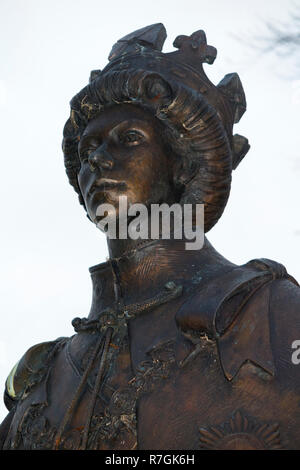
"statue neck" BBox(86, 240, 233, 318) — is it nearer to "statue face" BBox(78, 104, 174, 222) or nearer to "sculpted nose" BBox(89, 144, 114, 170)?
"statue face" BBox(78, 104, 174, 222)

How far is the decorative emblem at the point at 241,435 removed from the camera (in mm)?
4660

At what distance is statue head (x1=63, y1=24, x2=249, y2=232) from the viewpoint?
18.6 feet

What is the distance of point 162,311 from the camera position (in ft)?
17.7

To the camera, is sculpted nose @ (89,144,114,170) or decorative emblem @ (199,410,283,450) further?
sculpted nose @ (89,144,114,170)

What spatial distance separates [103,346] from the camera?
17.8 ft

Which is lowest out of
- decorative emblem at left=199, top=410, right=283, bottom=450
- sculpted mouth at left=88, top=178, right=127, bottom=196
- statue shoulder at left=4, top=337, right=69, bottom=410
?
decorative emblem at left=199, top=410, right=283, bottom=450

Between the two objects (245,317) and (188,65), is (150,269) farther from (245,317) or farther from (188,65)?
(188,65)

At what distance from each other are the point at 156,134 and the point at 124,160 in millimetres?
290

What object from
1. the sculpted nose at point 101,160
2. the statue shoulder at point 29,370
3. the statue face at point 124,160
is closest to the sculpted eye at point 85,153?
the statue face at point 124,160

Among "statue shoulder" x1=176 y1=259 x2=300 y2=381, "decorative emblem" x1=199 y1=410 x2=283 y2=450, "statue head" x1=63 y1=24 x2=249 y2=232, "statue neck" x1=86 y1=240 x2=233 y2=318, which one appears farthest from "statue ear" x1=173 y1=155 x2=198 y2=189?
"decorative emblem" x1=199 y1=410 x2=283 y2=450

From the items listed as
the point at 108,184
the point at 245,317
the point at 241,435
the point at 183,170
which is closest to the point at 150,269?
the point at 108,184
